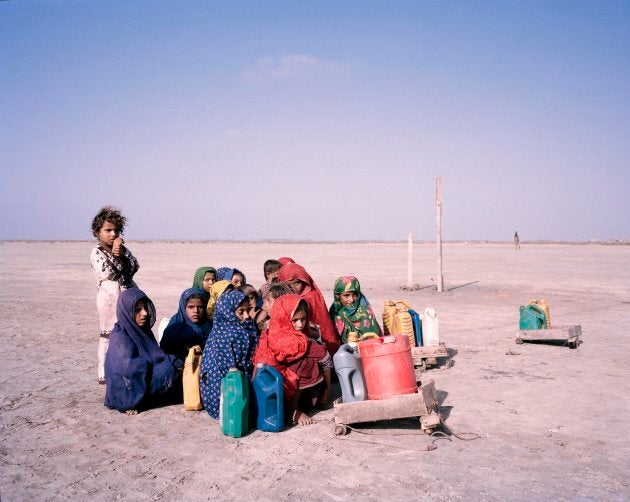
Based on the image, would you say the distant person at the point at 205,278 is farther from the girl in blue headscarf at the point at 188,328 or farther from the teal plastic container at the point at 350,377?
the teal plastic container at the point at 350,377

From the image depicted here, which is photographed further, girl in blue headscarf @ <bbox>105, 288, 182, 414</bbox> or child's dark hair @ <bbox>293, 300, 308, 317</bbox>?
girl in blue headscarf @ <bbox>105, 288, 182, 414</bbox>

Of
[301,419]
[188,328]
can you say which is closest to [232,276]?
[188,328]

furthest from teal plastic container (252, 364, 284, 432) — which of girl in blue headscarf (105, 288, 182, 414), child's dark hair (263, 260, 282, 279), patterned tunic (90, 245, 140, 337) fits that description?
child's dark hair (263, 260, 282, 279)

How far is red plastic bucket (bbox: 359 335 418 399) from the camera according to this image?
468 centimetres

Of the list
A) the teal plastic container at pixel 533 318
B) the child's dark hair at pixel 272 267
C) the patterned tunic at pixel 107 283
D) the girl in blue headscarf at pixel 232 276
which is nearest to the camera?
the patterned tunic at pixel 107 283

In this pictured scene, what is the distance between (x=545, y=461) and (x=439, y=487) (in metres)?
0.97

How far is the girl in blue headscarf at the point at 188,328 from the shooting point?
623cm

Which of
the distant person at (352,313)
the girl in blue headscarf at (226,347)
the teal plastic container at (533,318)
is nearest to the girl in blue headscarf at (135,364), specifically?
the girl in blue headscarf at (226,347)

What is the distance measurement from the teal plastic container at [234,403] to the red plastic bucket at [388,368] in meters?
1.07

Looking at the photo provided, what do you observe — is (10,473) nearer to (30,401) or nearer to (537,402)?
(30,401)

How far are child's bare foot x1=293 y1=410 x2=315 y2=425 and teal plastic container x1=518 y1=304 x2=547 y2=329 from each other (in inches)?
200

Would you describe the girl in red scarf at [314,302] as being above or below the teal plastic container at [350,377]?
above

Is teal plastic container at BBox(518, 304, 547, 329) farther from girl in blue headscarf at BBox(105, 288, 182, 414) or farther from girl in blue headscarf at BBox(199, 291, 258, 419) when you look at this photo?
girl in blue headscarf at BBox(105, 288, 182, 414)

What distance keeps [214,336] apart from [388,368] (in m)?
1.68
